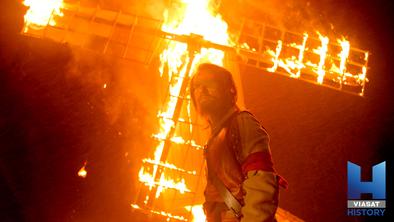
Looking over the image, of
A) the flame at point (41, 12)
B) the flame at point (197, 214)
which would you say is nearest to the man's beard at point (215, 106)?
the flame at point (197, 214)

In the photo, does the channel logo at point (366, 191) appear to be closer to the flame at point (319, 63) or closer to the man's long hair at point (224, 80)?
the flame at point (319, 63)

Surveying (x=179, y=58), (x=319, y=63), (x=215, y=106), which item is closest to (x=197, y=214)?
(x=215, y=106)

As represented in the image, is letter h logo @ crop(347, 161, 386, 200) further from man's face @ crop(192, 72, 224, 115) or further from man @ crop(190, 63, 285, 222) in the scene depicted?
man's face @ crop(192, 72, 224, 115)

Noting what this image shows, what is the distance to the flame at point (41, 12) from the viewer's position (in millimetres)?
6000

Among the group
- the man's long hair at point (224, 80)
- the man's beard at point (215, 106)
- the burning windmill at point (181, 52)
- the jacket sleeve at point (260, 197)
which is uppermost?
the burning windmill at point (181, 52)

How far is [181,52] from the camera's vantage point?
6316mm

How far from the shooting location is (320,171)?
639 cm

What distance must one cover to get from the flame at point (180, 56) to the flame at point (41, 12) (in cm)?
229

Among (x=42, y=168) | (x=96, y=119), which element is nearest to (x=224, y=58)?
(x=96, y=119)

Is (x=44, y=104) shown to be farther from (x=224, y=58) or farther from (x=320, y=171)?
(x=320, y=171)

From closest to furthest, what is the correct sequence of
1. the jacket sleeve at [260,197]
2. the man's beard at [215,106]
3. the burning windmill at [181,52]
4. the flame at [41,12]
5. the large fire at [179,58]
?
the jacket sleeve at [260,197] < the man's beard at [215,106] < the large fire at [179,58] < the burning windmill at [181,52] < the flame at [41,12]

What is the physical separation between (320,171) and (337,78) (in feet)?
6.76

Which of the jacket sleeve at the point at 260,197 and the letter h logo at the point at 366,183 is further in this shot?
the letter h logo at the point at 366,183

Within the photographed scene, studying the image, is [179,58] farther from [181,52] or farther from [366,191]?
[366,191]
